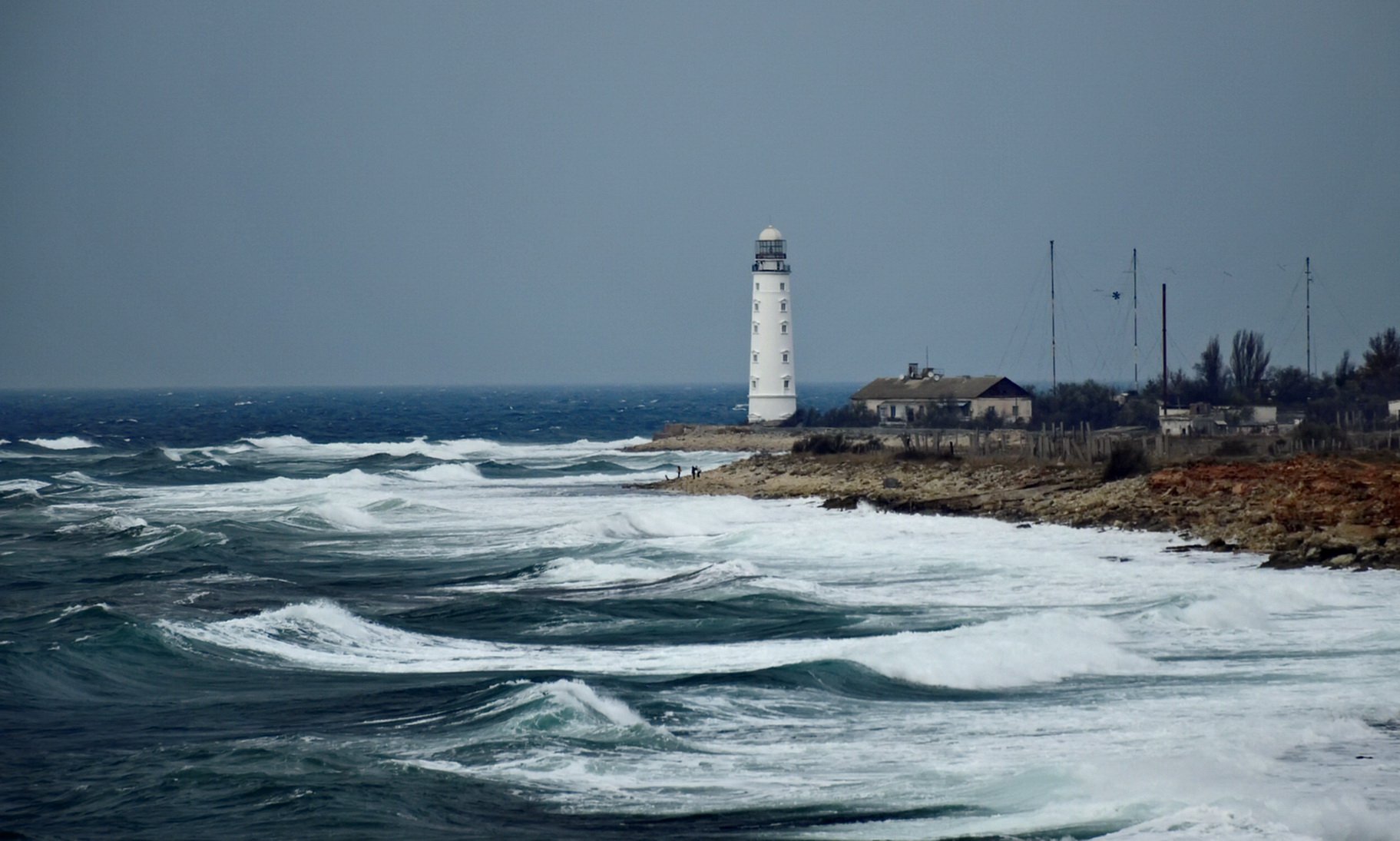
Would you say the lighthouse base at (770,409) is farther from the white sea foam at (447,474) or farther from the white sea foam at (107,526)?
the white sea foam at (107,526)

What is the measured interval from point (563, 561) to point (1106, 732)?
15200 mm

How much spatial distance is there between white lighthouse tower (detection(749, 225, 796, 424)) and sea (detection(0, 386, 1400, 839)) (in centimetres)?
3197

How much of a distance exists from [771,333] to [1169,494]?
3655 centimetres

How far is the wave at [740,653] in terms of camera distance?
1745 cm

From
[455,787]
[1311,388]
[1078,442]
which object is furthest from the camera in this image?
[1311,388]

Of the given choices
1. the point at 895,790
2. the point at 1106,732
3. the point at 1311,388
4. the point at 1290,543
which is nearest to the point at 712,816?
the point at 895,790

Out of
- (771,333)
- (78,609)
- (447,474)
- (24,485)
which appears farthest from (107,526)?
(771,333)

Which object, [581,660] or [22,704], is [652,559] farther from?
[22,704]

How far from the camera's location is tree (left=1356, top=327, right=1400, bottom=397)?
55.8 metres

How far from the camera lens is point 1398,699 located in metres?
14.8

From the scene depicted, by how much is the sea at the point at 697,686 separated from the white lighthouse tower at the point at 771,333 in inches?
1259

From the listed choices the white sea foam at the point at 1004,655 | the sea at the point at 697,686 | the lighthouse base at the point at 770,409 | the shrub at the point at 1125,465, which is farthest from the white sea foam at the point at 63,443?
the white sea foam at the point at 1004,655

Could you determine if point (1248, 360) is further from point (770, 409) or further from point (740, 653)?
point (740, 653)

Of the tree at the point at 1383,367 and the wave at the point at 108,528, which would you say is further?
the tree at the point at 1383,367
